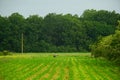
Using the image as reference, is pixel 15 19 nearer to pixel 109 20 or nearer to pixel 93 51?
pixel 109 20

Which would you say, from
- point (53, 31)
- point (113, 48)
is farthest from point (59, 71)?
point (53, 31)

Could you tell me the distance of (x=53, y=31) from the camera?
143125mm

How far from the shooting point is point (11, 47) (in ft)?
431

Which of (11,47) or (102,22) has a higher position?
(102,22)

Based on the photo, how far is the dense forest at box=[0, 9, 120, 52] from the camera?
5286 inches

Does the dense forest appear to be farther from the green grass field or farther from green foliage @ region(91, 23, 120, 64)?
the green grass field

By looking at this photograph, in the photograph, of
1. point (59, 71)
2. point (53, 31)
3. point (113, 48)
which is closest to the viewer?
point (59, 71)

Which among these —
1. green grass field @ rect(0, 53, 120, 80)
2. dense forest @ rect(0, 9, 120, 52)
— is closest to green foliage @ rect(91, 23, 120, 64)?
green grass field @ rect(0, 53, 120, 80)

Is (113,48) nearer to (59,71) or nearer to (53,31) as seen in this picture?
(59,71)

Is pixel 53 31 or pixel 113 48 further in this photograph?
pixel 53 31

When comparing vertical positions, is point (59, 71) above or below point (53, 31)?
below

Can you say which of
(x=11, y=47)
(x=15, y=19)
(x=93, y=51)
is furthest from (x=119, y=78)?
(x=15, y=19)

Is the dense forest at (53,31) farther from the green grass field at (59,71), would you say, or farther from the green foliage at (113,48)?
the green grass field at (59,71)

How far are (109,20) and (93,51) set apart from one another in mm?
88534
